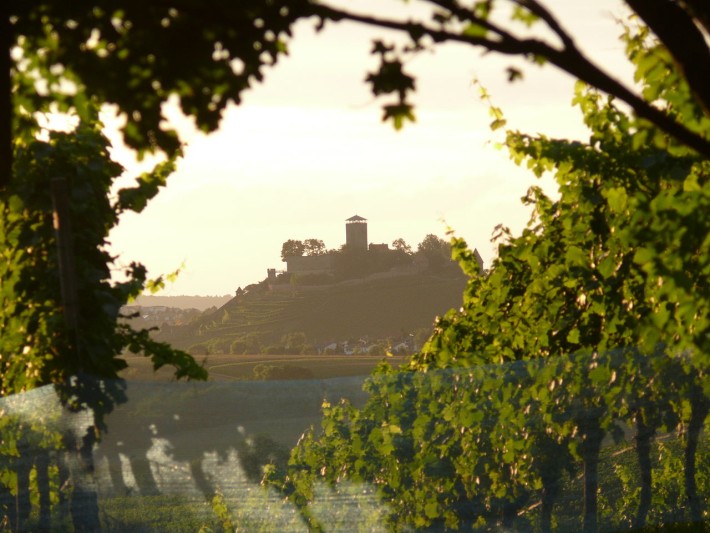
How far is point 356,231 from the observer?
181125 mm

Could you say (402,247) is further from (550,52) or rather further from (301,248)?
(550,52)

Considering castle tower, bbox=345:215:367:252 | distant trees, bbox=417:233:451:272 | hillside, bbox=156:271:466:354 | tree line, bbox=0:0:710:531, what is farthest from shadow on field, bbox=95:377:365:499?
castle tower, bbox=345:215:367:252

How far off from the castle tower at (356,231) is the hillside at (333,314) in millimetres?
27235

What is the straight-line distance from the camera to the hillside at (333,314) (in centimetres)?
13812

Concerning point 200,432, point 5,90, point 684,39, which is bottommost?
point 200,432

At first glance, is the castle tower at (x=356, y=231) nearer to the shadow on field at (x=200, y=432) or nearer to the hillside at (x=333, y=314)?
the hillside at (x=333, y=314)

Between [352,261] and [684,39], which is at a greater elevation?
[352,261]

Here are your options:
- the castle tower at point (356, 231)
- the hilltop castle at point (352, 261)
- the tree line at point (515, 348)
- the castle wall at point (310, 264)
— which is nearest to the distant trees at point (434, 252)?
the hilltop castle at point (352, 261)

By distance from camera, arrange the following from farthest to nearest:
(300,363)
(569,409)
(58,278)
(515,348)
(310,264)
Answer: (310,264) < (300,363) < (515,348) < (569,409) < (58,278)

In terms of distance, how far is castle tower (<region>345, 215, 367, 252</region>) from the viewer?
587 feet

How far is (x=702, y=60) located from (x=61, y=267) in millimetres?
3751

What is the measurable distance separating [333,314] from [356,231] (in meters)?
39.0

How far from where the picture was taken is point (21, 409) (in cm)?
662

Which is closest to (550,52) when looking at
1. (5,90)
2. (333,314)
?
(5,90)
